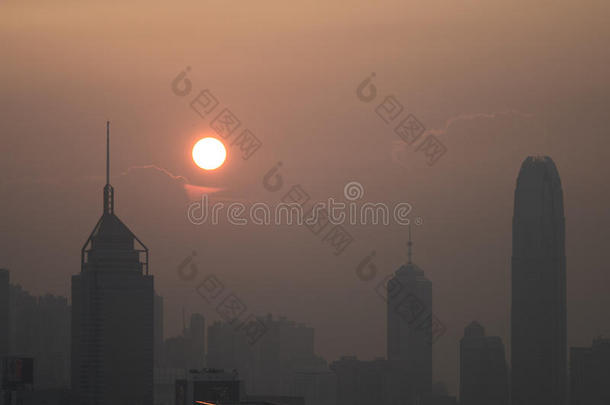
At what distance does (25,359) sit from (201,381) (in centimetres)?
3418

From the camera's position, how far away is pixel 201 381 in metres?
135

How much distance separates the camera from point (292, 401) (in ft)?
502

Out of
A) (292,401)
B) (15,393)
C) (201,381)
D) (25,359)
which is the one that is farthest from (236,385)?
(15,393)

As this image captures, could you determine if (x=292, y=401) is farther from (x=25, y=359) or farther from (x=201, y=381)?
(x=25, y=359)

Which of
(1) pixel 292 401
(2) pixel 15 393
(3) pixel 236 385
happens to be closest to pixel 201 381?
(3) pixel 236 385

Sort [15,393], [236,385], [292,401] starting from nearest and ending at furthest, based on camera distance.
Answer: [236,385] → [292,401] → [15,393]

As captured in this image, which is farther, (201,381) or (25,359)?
(25,359)

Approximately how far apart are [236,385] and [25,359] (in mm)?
38111

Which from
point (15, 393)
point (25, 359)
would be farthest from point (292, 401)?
point (15, 393)

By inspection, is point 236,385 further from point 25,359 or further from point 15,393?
point 15,393

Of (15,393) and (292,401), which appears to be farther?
(15,393)

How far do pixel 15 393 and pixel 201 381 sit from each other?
246 ft

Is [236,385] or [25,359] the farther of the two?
[25,359]

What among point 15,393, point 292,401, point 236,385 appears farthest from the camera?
point 15,393
